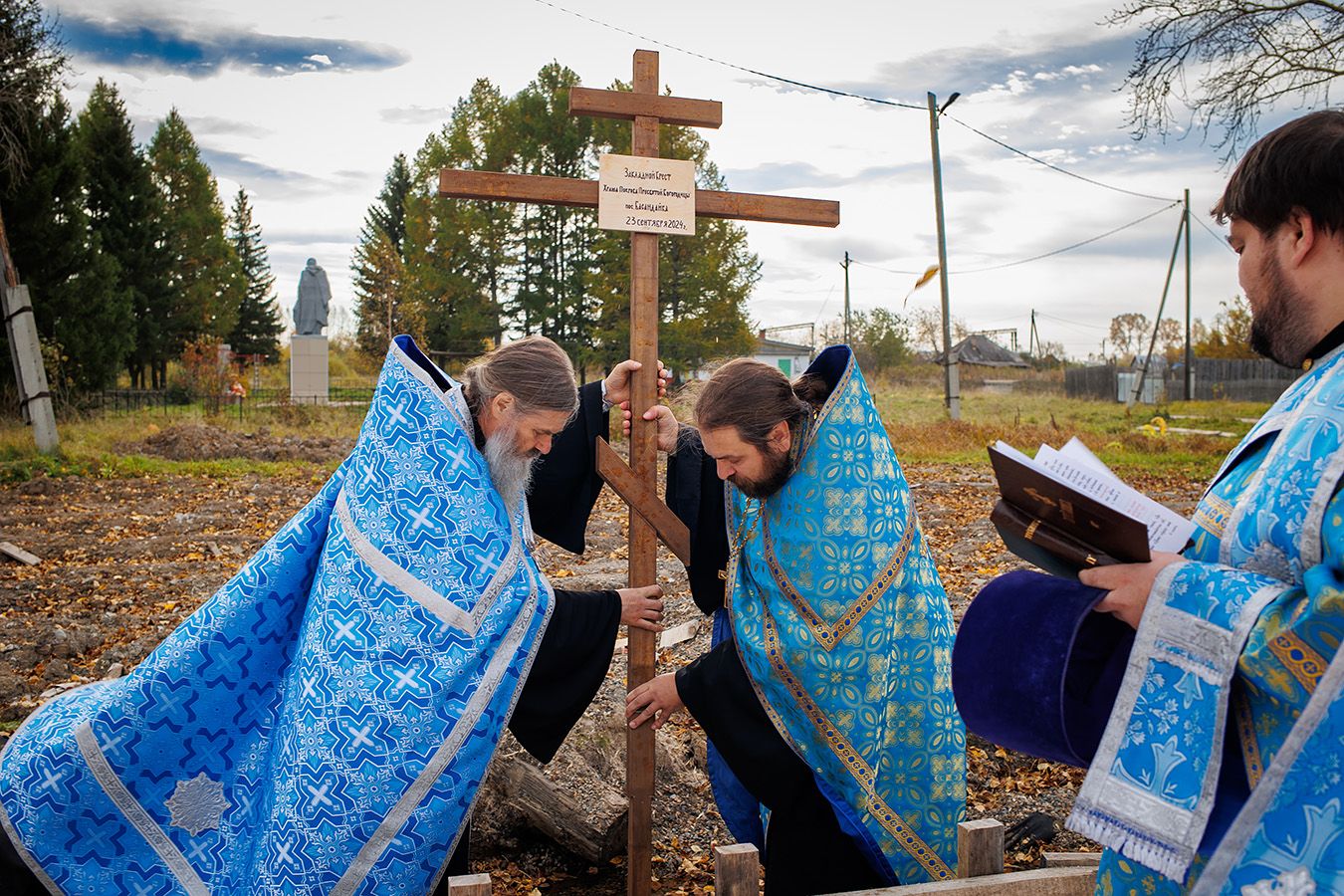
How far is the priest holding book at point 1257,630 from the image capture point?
1.65 m

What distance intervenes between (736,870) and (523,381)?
1585 millimetres

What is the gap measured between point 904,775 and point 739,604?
72 cm

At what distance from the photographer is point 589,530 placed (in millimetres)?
10969

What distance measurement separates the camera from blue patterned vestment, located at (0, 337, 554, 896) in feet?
8.75

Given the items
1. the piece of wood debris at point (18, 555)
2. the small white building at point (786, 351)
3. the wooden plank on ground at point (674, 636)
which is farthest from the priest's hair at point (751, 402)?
the small white building at point (786, 351)

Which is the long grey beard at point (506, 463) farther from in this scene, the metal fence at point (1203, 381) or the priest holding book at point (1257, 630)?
the metal fence at point (1203, 381)

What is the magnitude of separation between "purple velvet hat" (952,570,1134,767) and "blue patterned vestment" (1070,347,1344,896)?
6.8 inches

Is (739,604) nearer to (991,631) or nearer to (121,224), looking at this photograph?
(991,631)

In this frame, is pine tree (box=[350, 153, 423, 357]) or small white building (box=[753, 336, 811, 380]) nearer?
pine tree (box=[350, 153, 423, 357])

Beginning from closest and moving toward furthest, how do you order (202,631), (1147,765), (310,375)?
(1147,765) → (202,631) → (310,375)

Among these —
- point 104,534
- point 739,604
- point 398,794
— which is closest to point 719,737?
point 739,604

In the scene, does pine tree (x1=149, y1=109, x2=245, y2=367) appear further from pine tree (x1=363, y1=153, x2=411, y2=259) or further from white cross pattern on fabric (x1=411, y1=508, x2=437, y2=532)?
white cross pattern on fabric (x1=411, y1=508, x2=437, y2=532)

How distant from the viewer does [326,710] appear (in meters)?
2.69

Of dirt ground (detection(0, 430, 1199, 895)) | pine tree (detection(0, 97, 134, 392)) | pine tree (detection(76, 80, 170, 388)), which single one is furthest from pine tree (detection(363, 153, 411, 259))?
dirt ground (detection(0, 430, 1199, 895))
